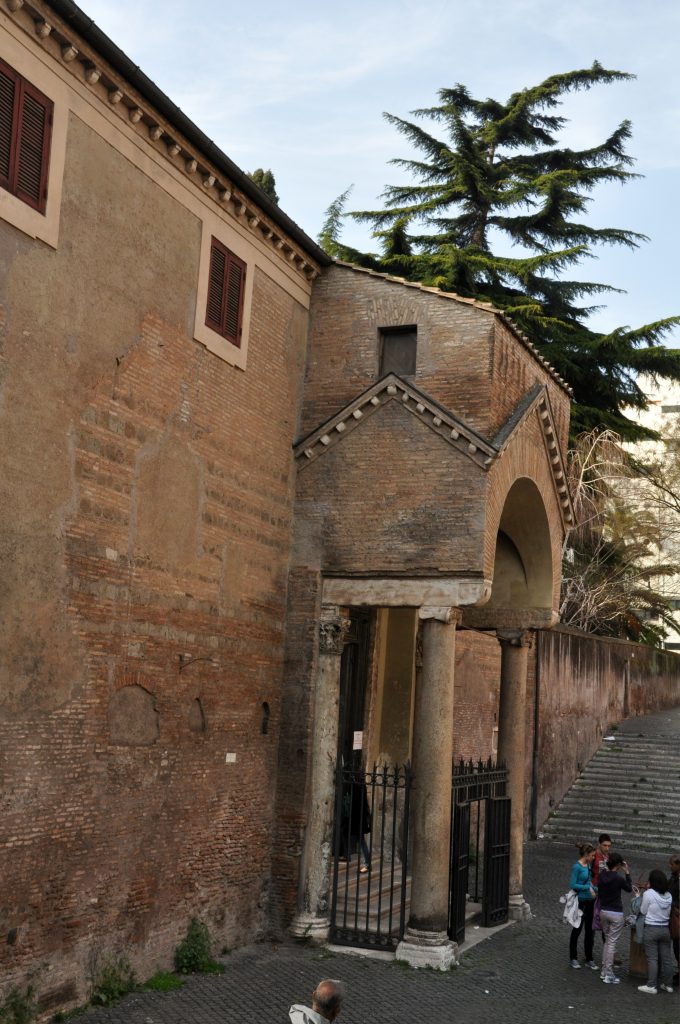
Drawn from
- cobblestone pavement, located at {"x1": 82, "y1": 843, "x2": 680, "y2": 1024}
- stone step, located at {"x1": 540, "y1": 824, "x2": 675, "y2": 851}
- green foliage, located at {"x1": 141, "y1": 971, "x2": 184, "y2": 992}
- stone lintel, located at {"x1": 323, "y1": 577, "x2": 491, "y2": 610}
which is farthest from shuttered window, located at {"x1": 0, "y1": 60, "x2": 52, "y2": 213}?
stone step, located at {"x1": 540, "y1": 824, "x2": 675, "y2": 851}

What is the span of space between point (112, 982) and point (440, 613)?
5231 mm

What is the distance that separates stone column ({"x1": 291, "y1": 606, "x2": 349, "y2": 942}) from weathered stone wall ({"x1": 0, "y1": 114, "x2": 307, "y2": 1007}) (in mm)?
497

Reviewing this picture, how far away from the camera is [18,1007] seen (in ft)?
28.2

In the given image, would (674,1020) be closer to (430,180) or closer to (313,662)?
(313,662)

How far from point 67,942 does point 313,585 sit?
5194mm

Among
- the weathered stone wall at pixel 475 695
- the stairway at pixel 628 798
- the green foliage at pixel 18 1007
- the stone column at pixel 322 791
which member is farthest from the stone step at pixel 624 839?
the green foliage at pixel 18 1007

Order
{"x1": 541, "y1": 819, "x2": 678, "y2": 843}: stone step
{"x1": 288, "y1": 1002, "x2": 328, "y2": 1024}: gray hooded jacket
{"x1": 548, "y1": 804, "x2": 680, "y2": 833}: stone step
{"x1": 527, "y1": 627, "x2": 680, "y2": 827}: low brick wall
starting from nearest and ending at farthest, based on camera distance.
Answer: {"x1": 288, "y1": 1002, "x2": 328, "y2": 1024}: gray hooded jacket
{"x1": 541, "y1": 819, "x2": 678, "y2": 843}: stone step
{"x1": 548, "y1": 804, "x2": 680, "y2": 833}: stone step
{"x1": 527, "y1": 627, "x2": 680, "y2": 827}: low brick wall

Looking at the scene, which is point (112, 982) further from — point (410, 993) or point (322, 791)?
point (322, 791)

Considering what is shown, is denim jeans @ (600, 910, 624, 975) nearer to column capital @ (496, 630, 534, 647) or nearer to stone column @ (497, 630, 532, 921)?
stone column @ (497, 630, 532, 921)

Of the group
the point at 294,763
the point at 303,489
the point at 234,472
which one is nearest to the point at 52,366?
the point at 234,472

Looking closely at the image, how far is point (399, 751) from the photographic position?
15945mm

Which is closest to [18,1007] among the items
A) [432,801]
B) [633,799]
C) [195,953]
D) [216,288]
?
[195,953]

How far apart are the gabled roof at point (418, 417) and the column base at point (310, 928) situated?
5.40 m

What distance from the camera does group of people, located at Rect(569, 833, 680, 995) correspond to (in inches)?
434
